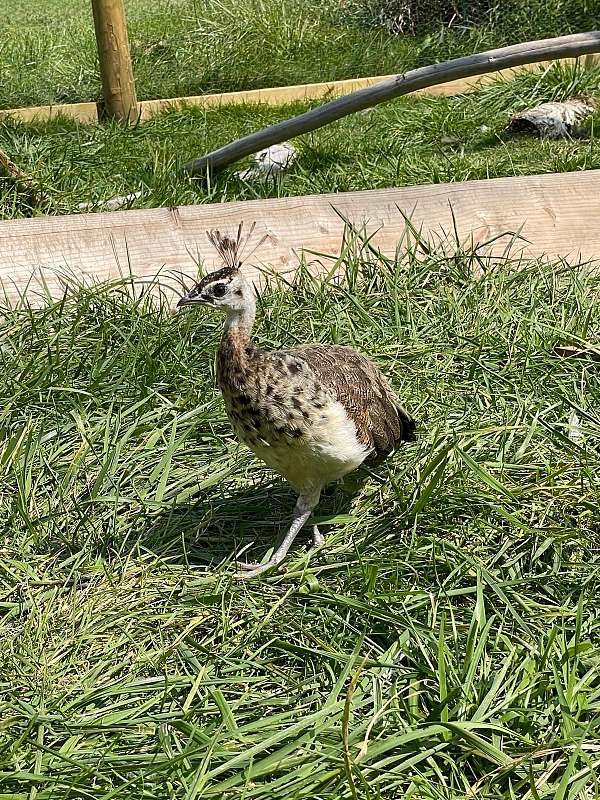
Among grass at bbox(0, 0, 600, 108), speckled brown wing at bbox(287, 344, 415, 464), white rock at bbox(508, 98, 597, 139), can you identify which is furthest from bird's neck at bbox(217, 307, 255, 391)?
grass at bbox(0, 0, 600, 108)

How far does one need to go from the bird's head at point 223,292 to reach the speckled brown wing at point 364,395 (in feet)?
0.72

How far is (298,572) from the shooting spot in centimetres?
274

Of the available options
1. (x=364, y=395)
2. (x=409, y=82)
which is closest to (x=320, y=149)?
(x=409, y=82)

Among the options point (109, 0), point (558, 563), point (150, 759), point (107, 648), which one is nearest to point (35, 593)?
point (107, 648)

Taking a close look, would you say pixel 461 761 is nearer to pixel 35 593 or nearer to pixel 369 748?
pixel 369 748

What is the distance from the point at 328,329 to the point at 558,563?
1520 millimetres

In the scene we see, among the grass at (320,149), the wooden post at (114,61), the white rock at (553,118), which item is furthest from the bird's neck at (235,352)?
the white rock at (553,118)

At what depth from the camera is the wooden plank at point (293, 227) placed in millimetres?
4027

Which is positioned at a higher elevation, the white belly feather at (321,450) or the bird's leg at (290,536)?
→ the white belly feather at (321,450)

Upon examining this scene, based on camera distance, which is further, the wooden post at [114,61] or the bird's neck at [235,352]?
the wooden post at [114,61]

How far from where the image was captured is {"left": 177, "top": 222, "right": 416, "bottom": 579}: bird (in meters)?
2.65

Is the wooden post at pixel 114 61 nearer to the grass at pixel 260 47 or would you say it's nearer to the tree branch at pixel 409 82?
the grass at pixel 260 47

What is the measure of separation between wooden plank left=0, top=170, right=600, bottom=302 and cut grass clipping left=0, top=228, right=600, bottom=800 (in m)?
0.17

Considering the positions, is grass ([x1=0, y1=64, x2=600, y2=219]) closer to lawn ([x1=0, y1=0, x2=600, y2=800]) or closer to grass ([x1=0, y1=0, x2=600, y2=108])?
lawn ([x1=0, y1=0, x2=600, y2=800])
